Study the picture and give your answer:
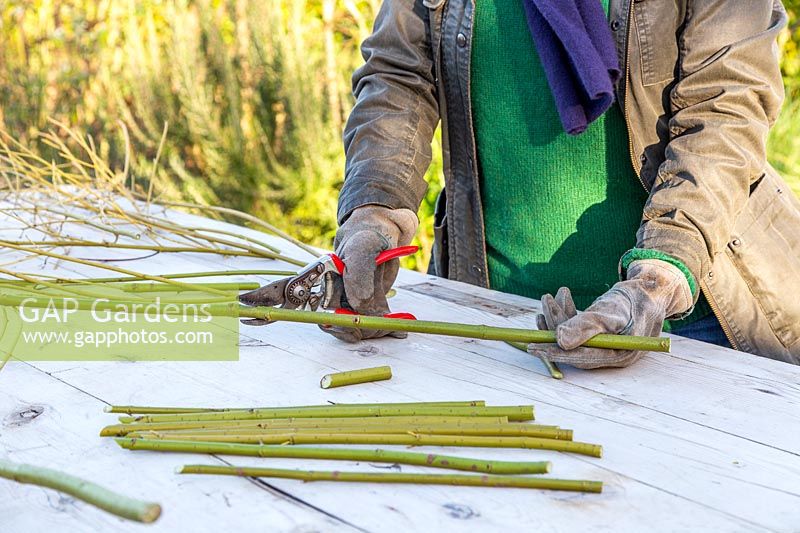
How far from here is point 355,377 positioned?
137 centimetres

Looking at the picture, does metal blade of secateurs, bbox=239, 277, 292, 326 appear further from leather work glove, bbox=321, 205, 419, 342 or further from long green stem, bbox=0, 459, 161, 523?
long green stem, bbox=0, 459, 161, 523

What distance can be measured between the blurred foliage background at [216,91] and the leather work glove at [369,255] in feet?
8.15

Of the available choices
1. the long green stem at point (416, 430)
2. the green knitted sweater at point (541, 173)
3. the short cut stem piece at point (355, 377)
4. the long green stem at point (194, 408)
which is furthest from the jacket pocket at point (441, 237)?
the long green stem at point (416, 430)

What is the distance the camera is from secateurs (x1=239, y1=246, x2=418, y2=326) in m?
1.53

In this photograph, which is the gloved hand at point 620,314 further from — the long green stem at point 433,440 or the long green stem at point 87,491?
the long green stem at point 87,491

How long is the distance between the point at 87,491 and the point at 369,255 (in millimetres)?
806

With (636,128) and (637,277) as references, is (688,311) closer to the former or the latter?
(637,277)

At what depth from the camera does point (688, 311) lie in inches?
64.2

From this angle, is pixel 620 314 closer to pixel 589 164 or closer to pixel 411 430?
pixel 411 430

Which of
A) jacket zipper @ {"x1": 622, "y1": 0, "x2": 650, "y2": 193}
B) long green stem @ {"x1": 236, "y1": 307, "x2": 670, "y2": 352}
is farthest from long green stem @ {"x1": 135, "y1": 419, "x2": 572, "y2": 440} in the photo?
jacket zipper @ {"x1": 622, "y1": 0, "x2": 650, "y2": 193}

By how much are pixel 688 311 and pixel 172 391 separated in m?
0.91

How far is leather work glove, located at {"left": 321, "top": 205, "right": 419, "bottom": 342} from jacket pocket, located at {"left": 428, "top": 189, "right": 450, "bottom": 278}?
450 mm

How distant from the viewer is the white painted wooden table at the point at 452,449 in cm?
97

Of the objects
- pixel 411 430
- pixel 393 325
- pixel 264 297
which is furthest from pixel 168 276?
pixel 411 430
